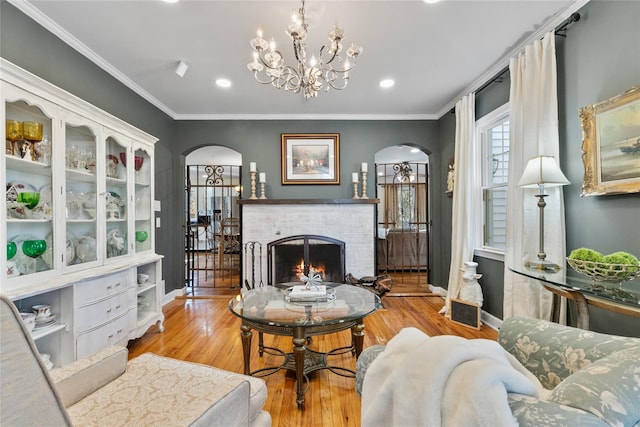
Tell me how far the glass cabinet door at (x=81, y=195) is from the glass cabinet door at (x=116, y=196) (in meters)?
0.13

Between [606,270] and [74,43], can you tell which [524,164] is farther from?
[74,43]

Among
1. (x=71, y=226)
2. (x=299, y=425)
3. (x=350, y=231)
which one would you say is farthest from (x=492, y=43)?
(x=71, y=226)

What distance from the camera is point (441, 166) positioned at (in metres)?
4.33

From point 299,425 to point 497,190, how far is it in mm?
2994

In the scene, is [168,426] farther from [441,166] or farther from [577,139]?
[441,166]

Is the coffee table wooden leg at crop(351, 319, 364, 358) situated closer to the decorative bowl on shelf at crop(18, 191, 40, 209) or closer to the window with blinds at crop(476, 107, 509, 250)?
the window with blinds at crop(476, 107, 509, 250)

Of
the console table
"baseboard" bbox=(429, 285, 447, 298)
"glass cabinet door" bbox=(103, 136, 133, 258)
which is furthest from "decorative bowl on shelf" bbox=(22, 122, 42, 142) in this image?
"baseboard" bbox=(429, 285, 447, 298)

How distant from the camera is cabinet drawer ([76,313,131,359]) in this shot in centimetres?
201

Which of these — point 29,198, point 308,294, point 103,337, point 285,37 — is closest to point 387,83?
point 285,37

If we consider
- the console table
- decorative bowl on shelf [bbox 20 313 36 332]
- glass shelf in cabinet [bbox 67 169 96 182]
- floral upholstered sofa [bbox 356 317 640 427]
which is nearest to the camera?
floral upholstered sofa [bbox 356 317 640 427]

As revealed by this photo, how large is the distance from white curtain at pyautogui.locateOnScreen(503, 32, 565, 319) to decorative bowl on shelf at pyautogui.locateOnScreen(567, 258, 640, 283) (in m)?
0.66

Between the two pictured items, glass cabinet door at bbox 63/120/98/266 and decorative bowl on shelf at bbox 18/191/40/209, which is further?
glass cabinet door at bbox 63/120/98/266

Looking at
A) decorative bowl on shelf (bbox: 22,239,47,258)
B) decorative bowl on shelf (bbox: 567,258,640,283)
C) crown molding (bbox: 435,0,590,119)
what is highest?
crown molding (bbox: 435,0,590,119)

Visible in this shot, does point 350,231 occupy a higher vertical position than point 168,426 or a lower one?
higher
